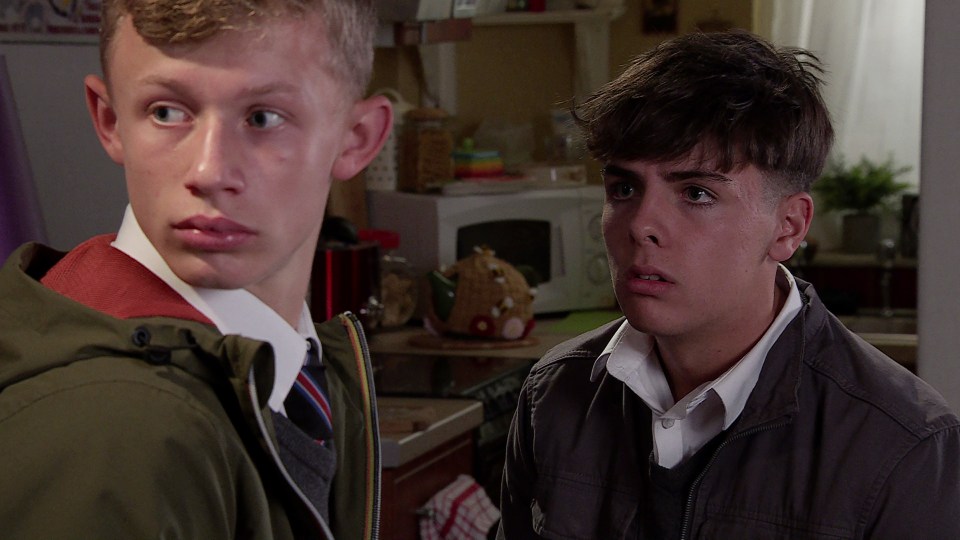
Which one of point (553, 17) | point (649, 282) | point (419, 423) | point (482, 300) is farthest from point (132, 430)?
point (553, 17)

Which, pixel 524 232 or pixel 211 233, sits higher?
pixel 211 233

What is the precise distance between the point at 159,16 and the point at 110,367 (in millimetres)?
212

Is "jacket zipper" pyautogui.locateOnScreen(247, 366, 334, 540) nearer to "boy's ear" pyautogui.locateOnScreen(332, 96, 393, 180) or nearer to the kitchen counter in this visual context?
"boy's ear" pyautogui.locateOnScreen(332, 96, 393, 180)

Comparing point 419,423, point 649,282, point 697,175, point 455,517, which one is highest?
point 697,175

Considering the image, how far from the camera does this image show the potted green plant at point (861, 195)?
4438 millimetres

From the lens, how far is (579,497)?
1.31 meters

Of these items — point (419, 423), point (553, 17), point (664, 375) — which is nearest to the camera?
point (664, 375)

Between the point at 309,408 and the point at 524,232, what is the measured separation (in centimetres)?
274

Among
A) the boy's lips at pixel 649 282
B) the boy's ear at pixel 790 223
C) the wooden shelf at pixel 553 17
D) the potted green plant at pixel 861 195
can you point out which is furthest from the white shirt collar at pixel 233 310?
the potted green plant at pixel 861 195

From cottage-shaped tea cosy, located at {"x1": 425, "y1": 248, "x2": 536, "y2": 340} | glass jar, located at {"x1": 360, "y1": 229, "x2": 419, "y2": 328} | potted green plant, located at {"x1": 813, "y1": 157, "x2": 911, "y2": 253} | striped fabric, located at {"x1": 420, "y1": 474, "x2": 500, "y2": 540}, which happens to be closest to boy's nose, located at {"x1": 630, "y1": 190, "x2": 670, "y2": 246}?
striped fabric, located at {"x1": 420, "y1": 474, "x2": 500, "y2": 540}

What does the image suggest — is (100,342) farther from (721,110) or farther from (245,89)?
(721,110)

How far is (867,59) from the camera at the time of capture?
4.52m

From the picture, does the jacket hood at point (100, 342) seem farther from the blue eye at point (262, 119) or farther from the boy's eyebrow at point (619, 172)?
the boy's eyebrow at point (619, 172)

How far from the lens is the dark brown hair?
1224 mm
